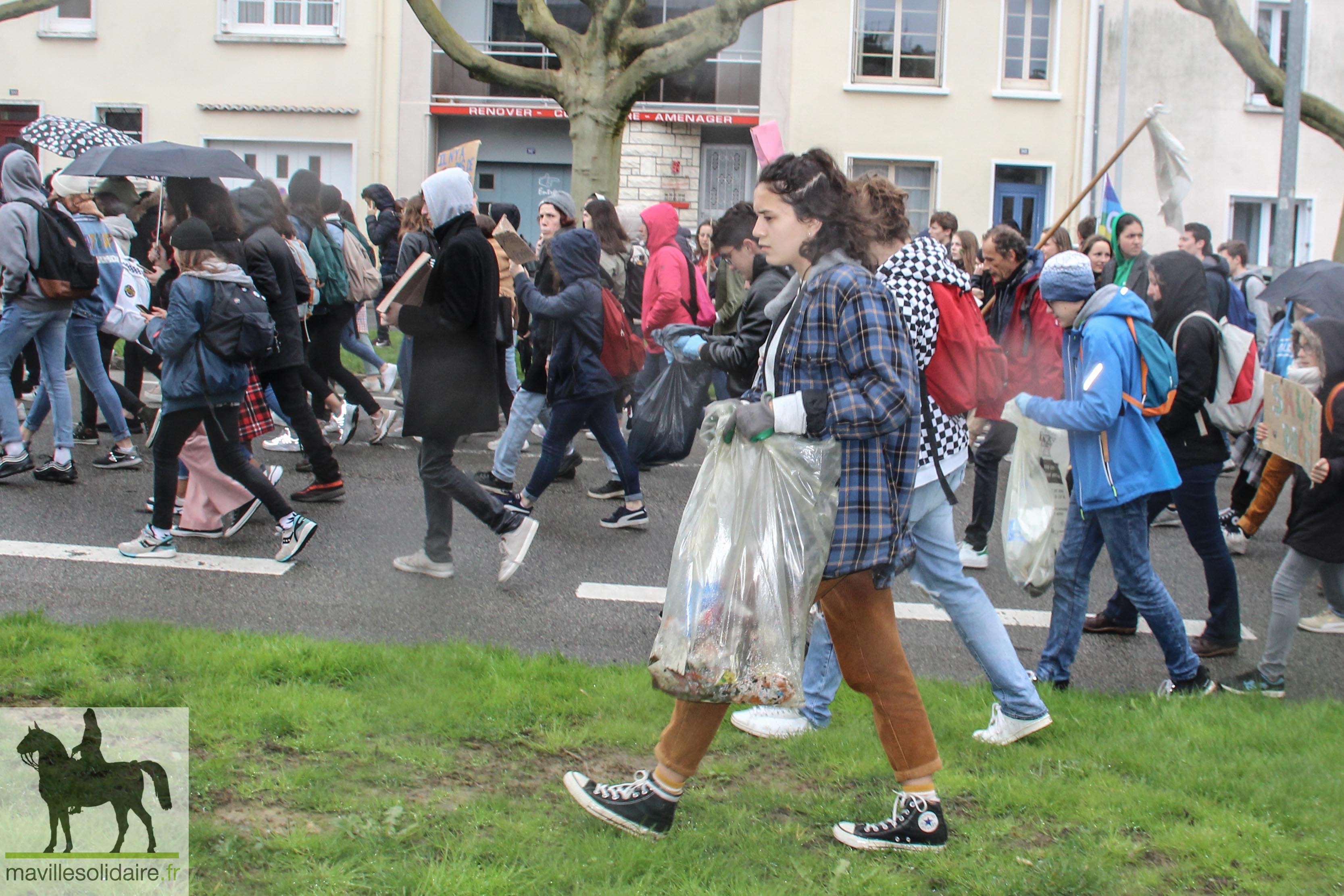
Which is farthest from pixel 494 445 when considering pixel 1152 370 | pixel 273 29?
pixel 273 29

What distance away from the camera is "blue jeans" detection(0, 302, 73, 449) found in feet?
25.5

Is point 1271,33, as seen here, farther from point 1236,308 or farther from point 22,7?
point 22,7

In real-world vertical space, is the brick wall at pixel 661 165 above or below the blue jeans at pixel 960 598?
above

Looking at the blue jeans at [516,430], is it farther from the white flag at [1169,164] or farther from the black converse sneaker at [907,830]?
the black converse sneaker at [907,830]

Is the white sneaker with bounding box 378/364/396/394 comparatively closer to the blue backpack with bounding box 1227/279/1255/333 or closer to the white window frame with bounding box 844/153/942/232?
the blue backpack with bounding box 1227/279/1255/333

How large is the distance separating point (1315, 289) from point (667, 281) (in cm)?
343

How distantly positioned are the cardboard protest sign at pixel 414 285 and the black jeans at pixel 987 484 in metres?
3.18

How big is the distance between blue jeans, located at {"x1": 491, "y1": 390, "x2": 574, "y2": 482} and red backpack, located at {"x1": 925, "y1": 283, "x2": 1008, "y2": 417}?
384 centimetres

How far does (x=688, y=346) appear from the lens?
4625 mm

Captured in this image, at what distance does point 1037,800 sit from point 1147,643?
2.27 m

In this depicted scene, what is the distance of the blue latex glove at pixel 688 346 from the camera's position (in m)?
4.62

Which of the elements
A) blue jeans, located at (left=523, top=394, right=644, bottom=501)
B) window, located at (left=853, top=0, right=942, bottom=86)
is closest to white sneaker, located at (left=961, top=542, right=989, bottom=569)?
blue jeans, located at (left=523, top=394, right=644, bottom=501)

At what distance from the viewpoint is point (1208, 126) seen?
2434 cm

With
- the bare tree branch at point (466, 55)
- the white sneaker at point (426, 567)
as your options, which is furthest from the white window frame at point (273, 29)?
the white sneaker at point (426, 567)
